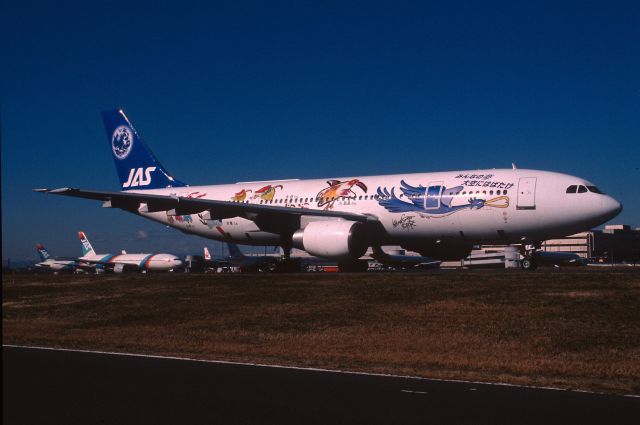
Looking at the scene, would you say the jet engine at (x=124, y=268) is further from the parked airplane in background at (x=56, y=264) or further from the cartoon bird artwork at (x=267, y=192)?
the cartoon bird artwork at (x=267, y=192)

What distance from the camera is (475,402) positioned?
29.2 ft

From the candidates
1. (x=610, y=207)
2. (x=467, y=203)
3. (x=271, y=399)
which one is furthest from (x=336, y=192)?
(x=271, y=399)

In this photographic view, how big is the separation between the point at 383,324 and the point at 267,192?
68.8ft

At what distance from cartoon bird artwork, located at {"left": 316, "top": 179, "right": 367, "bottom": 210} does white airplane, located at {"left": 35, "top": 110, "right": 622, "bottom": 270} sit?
0.18 ft

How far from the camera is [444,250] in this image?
112 feet

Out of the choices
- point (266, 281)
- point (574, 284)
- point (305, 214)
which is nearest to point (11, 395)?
point (574, 284)

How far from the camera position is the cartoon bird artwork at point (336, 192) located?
113 feet

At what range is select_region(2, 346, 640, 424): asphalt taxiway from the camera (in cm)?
795

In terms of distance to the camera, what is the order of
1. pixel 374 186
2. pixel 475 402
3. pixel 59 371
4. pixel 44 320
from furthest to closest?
pixel 374 186
pixel 44 320
pixel 59 371
pixel 475 402

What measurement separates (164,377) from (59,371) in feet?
6.30

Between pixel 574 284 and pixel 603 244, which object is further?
pixel 603 244

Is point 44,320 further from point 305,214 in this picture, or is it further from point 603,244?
point 603,244

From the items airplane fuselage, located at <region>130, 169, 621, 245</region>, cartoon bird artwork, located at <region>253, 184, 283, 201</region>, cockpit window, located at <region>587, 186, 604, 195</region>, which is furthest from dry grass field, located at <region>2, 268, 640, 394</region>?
cartoon bird artwork, located at <region>253, 184, 283, 201</region>

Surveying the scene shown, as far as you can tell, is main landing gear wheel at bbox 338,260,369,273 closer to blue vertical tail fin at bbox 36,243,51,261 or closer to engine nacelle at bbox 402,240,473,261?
engine nacelle at bbox 402,240,473,261
